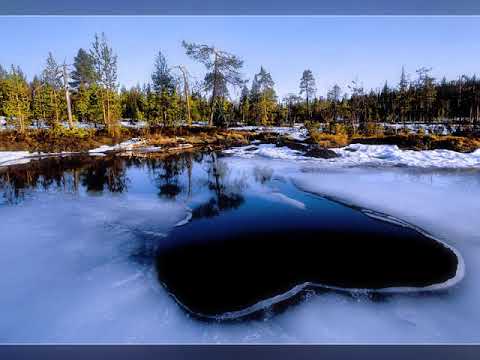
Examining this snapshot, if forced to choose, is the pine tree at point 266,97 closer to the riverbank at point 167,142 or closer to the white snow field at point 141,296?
the riverbank at point 167,142

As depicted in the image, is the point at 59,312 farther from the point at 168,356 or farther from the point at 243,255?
the point at 243,255

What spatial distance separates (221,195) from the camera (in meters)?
6.26

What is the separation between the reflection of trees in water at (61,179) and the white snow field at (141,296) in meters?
1.58

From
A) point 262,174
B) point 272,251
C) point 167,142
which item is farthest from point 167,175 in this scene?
point 167,142

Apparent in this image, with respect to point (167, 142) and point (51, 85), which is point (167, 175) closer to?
point (167, 142)

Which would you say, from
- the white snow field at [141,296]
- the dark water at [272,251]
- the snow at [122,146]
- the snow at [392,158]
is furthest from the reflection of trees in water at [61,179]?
the snow at [392,158]

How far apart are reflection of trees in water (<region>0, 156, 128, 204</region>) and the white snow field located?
158 centimetres

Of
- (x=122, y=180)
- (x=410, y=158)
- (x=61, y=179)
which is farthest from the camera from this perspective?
(x=410, y=158)

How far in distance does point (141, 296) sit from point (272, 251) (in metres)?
1.66

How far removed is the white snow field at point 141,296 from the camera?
1.94 m

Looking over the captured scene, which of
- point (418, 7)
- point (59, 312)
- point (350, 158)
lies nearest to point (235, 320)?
point (59, 312)

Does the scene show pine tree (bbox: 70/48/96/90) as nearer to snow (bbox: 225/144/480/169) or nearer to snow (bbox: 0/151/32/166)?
snow (bbox: 0/151/32/166)

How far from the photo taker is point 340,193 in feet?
19.8

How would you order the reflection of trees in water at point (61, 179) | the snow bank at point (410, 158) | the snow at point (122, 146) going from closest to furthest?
the reflection of trees in water at point (61, 179) → the snow bank at point (410, 158) → the snow at point (122, 146)
